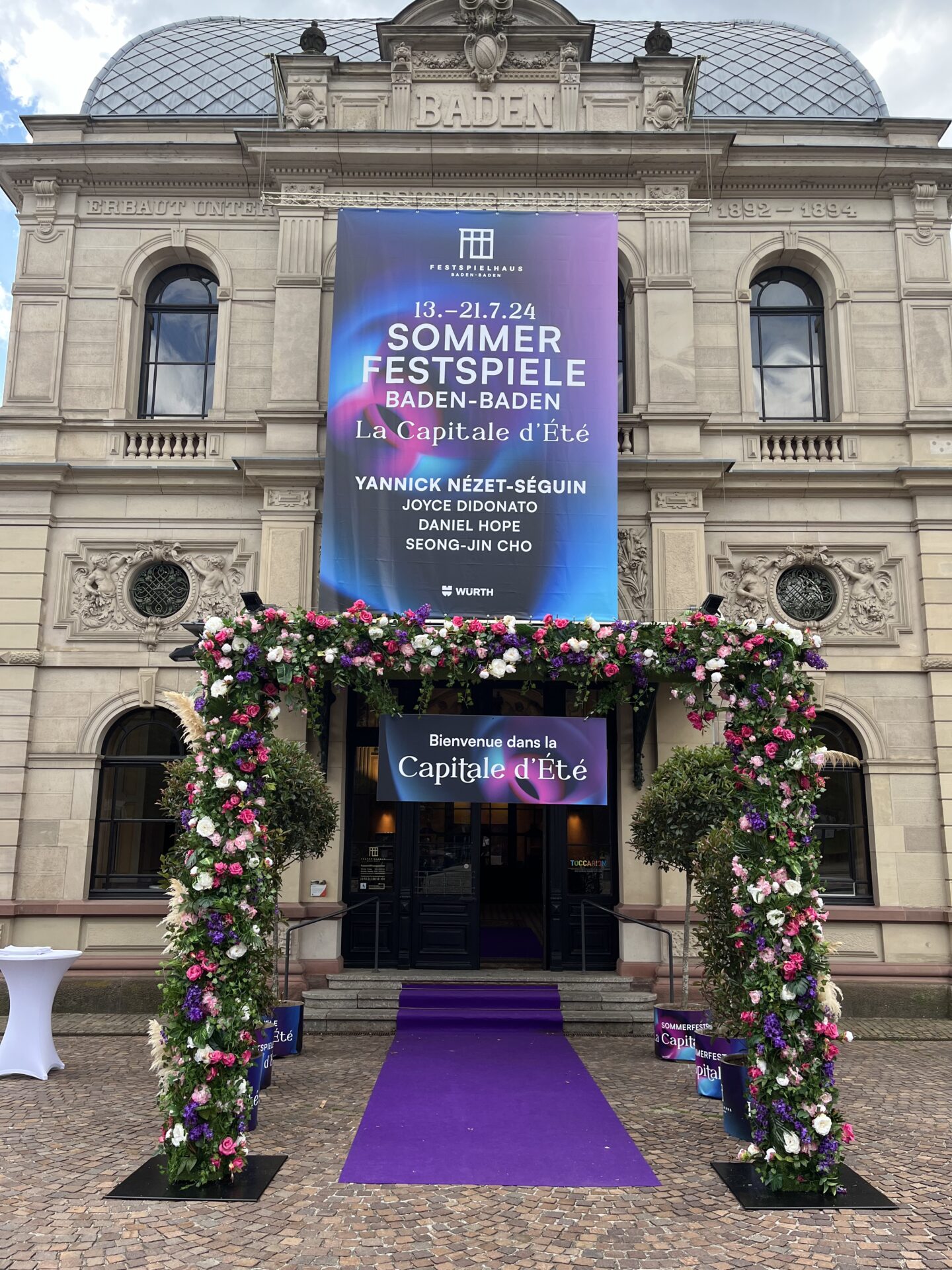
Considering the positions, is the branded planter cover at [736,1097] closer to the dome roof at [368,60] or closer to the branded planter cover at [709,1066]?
the branded planter cover at [709,1066]

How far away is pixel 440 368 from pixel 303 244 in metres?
3.10

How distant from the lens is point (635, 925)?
12.0 m

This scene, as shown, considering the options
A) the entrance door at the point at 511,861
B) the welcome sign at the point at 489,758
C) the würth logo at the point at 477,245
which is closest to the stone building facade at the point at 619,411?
the würth logo at the point at 477,245

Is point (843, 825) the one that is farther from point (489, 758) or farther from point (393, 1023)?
point (489, 758)

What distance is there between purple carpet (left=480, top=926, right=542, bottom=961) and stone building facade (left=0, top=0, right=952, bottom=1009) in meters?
2.16

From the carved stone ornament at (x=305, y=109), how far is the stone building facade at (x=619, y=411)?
4cm

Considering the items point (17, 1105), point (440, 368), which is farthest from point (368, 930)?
point (440, 368)

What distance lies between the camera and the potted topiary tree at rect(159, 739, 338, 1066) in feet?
31.9

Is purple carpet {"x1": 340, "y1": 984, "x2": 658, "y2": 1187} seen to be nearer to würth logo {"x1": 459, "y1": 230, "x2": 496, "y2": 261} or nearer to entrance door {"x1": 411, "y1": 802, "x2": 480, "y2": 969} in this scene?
entrance door {"x1": 411, "y1": 802, "x2": 480, "y2": 969}

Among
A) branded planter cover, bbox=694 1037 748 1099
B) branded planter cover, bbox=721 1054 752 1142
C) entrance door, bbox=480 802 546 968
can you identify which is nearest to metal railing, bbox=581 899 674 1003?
branded planter cover, bbox=694 1037 748 1099

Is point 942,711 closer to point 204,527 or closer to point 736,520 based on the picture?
point 736,520

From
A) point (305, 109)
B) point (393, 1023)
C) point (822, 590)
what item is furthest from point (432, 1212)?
point (305, 109)

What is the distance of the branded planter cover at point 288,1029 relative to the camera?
9.72 metres

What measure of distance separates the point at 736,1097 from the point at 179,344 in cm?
1247
